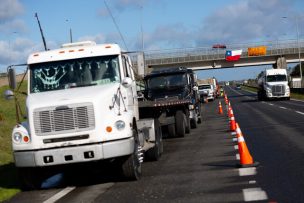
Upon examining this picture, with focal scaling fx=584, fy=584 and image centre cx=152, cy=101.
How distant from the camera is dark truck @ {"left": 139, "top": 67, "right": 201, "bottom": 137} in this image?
20500 mm

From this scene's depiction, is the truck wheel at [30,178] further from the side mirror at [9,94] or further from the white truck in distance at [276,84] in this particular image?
the white truck in distance at [276,84]

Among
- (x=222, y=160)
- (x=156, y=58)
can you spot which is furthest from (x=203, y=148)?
(x=156, y=58)

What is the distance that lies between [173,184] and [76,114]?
2143 millimetres

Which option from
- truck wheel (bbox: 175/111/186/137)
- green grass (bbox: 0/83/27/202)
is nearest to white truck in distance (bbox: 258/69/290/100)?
green grass (bbox: 0/83/27/202)

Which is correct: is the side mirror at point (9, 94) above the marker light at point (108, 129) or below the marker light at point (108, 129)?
above

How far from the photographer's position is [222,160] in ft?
43.3

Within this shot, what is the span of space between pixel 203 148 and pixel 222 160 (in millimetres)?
3137

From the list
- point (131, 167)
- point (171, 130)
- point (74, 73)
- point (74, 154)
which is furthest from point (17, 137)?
point (171, 130)

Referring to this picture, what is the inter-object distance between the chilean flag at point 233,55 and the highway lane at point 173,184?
69214 millimetres

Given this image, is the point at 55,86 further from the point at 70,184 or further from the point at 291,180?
the point at 291,180

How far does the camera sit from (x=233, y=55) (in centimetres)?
Answer: 8425

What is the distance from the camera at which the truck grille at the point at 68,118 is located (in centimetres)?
1051

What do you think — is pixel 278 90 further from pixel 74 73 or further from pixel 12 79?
pixel 12 79

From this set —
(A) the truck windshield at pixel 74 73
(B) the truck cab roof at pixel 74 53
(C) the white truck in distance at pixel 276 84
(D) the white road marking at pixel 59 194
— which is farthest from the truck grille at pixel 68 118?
(C) the white truck in distance at pixel 276 84
